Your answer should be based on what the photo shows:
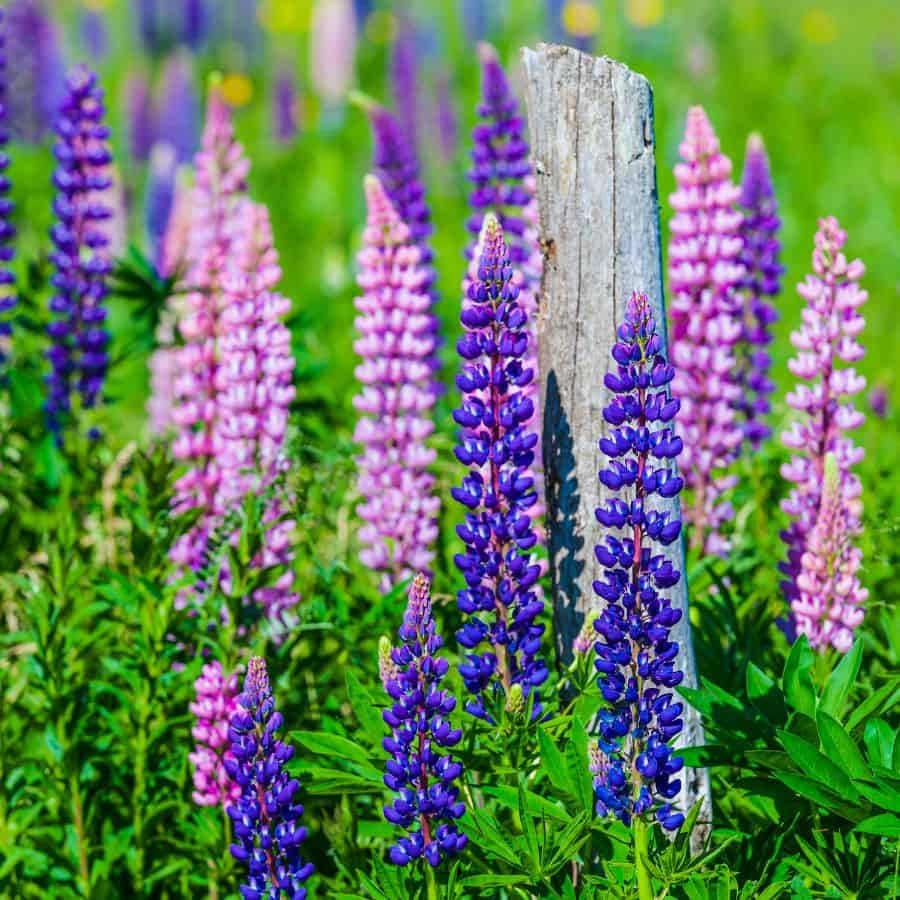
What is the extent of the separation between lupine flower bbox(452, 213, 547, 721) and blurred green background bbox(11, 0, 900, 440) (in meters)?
2.32

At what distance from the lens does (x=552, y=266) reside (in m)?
3.05

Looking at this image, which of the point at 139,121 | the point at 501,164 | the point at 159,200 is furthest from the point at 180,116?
the point at 501,164

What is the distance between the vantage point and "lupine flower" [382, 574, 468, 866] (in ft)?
7.86

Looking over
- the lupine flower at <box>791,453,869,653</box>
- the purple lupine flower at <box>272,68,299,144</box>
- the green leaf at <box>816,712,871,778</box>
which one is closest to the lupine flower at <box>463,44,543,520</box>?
the lupine flower at <box>791,453,869,653</box>

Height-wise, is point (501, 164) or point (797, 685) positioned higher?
point (501, 164)

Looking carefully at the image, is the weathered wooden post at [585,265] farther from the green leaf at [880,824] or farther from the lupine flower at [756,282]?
the lupine flower at [756,282]

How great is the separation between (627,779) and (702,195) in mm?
2013

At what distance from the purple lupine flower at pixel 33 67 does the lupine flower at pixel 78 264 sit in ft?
17.5

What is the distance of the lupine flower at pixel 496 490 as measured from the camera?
267 centimetres

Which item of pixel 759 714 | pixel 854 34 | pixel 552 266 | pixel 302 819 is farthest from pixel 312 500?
pixel 854 34

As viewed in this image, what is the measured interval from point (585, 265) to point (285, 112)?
1065cm

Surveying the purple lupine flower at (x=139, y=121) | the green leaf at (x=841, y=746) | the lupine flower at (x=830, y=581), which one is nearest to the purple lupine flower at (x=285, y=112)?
the purple lupine flower at (x=139, y=121)

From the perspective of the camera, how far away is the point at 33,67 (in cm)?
1147

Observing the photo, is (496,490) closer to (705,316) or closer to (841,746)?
(841,746)
